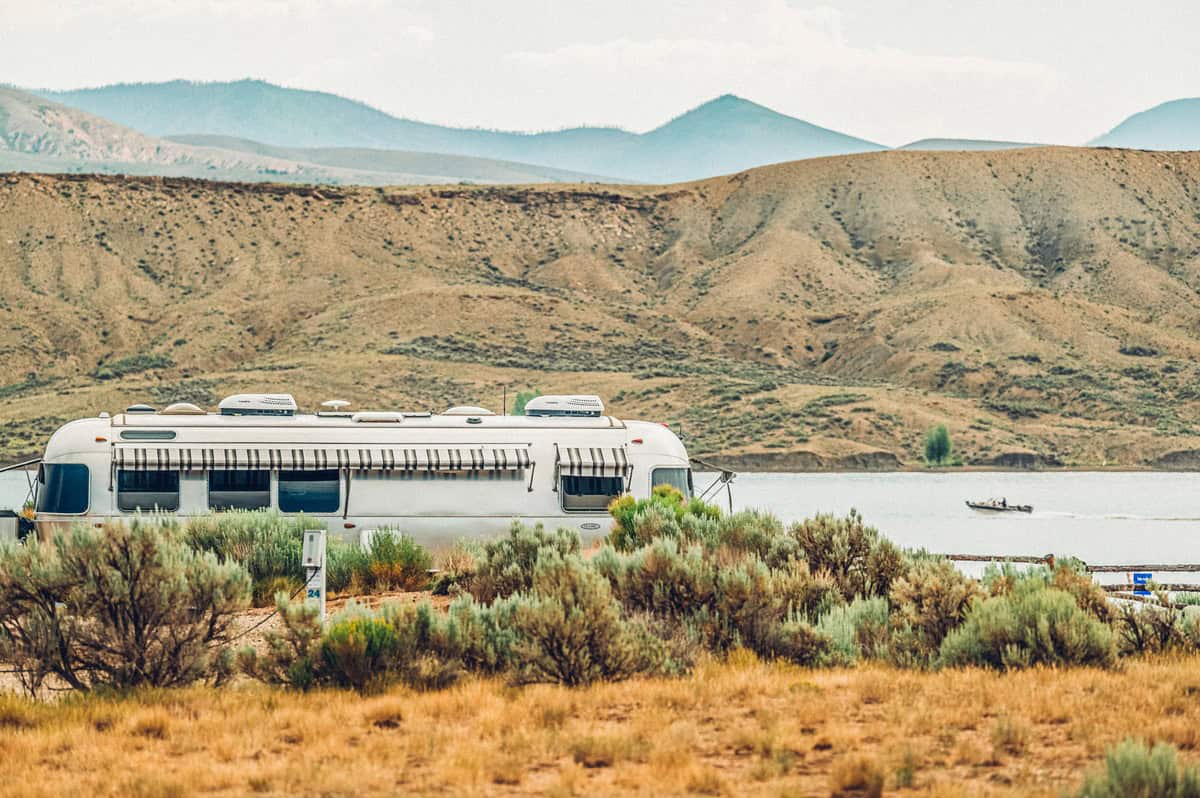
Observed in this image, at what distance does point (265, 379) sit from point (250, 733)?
73.2m

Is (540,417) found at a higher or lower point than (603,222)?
lower

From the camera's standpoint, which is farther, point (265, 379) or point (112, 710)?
point (265, 379)

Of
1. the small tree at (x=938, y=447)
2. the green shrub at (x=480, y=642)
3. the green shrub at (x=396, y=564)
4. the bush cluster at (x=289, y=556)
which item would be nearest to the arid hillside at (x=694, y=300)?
the small tree at (x=938, y=447)

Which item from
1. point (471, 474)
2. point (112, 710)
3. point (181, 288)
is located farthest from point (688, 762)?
point (181, 288)

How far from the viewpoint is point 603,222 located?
122000 millimetres

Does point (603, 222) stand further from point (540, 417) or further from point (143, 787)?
point (143, 787)

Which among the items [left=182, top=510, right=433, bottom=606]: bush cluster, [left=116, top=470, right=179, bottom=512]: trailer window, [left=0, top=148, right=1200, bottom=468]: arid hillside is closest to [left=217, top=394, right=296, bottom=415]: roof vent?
[left=116, top=470, right=179, bottom=512]: trailer window

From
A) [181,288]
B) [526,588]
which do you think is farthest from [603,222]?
[526,588]

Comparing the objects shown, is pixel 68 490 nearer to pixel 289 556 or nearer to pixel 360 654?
pixel 289 556

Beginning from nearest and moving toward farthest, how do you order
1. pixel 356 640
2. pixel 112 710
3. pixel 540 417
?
pixel 112 710, pixel 356 640, pixel 540 417

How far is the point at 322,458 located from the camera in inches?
767

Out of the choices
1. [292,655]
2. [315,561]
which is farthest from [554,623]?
[315,561]

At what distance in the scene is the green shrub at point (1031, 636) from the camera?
36.2 ft

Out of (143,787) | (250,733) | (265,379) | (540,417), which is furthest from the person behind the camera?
(265,379)
